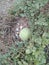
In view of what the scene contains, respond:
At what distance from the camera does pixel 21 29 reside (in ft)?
14.0

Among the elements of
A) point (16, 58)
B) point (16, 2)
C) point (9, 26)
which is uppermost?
point (16, 2)

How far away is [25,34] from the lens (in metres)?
4.04

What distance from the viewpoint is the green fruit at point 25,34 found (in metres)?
4.04

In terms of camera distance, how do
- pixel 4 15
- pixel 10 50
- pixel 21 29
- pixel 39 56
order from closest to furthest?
pixel 39 56
pixel 10 50
pixel 21 29
pixel 4 15

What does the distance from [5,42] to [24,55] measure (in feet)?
1.65

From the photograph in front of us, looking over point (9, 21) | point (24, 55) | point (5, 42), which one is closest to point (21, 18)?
point (9, 21)

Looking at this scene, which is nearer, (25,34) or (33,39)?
(33,39)

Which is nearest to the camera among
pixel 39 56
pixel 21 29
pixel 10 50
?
pixel 39 56

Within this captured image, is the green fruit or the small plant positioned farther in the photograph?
the green fruit

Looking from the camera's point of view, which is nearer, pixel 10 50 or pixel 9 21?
pixel 10 50

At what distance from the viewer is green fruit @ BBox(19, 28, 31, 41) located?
4035 mm

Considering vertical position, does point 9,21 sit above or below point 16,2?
below

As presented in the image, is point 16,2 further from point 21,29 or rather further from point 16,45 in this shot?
point 16,45

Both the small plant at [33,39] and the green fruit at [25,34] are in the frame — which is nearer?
the small plant at [33,39]
